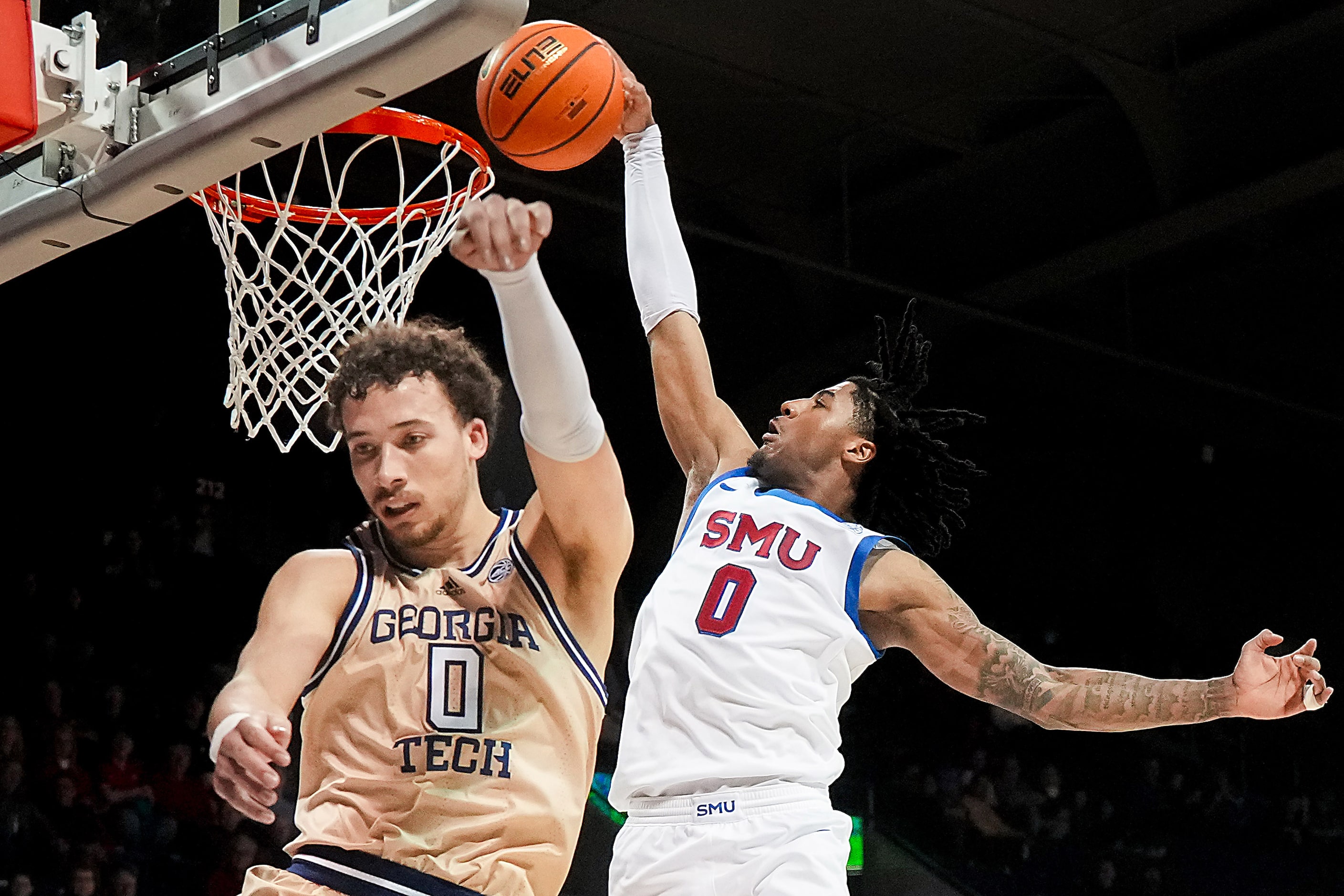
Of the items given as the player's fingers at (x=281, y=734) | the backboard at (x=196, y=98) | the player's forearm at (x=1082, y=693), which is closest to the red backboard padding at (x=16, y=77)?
the backboard at (x=196, y=98)

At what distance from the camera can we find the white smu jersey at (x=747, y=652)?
129 inches

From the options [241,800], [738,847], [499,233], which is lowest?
[738,847]

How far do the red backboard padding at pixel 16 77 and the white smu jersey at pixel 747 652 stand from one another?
160 centimetres

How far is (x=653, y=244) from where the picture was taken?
12.9 ft

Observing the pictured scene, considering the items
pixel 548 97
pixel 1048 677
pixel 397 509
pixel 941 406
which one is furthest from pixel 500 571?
pixel 941 406

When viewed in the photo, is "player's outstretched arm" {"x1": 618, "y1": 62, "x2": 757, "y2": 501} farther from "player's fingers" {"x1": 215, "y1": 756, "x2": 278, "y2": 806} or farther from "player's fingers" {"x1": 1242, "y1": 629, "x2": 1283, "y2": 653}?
"player's fingers" {"x1": 215, "y1": 756, "x2": 278, "y2": 806}

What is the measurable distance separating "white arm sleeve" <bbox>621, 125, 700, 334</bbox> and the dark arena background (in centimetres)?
188

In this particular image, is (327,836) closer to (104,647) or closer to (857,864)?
(104,647)

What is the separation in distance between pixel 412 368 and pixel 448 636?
0.63m

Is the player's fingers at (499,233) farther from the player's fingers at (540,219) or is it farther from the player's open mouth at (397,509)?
the player's open mouth at (397,509)

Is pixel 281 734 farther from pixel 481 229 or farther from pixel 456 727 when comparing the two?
pixel 481 229

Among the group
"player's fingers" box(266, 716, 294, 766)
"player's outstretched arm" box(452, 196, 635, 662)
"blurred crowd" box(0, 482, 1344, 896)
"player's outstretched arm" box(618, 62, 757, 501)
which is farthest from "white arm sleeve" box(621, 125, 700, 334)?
"blurred crowd" box(0, 482, 1344, 896)

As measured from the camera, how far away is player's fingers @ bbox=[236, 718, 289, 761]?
270 centimetres

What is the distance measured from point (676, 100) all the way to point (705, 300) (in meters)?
1.68
